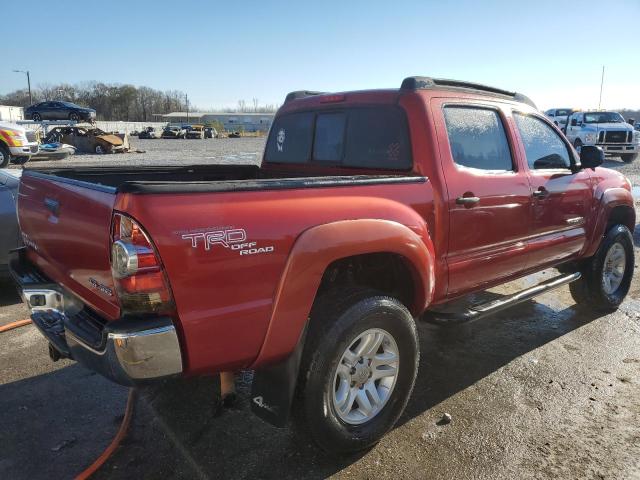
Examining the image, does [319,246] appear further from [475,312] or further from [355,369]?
[475,312]

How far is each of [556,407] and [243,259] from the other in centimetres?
243

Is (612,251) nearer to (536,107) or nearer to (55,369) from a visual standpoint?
(536,107)

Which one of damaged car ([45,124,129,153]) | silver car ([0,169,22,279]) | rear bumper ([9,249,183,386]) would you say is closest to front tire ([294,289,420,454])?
rear bumper ([9,249,183,386])

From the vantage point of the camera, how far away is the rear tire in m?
15.8

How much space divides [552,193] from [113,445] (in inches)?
140

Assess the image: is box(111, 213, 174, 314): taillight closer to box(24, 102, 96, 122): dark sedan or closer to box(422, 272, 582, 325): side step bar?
box(422, 272, 582, 325): side step bar

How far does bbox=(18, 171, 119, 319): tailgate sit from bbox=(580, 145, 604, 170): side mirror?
394cm

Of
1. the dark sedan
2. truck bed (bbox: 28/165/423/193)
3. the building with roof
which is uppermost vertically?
the building with roof

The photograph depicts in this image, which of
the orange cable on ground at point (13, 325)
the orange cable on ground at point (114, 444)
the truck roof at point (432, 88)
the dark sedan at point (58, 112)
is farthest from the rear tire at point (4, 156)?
the dark sedan at point (58, 112)

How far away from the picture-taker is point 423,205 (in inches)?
120

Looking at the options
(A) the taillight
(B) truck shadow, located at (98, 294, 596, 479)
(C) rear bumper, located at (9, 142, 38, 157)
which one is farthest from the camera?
(C) rear bumper, located at (9, 142, 38, 157)

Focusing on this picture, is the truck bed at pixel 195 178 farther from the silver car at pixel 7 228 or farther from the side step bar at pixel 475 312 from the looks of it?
the silver car at pixel 7 228

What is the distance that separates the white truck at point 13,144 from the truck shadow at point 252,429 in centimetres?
1553

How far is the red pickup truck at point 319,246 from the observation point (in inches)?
83.3
